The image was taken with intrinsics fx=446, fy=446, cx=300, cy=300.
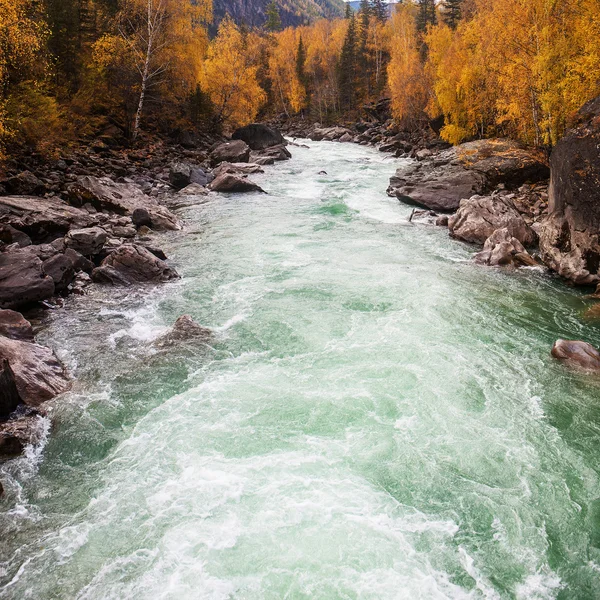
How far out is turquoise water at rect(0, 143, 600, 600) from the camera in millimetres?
5336

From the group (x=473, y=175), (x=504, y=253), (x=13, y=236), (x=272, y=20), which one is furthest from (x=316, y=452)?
(x=272, y=20)

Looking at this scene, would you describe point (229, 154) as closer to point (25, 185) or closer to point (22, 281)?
point (25, 185)

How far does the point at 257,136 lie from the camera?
136 ft

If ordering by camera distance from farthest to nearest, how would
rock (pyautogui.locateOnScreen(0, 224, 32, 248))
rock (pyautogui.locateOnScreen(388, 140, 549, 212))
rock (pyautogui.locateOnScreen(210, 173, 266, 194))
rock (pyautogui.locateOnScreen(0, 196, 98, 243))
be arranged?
rock (pyautogui.locateOnScreen(210, 173, 266, 194)) < rock (pyautogui.locateOnScreen(388, 140, 549, 212)) < rock (pyautogui.locateOnScreen(0, 196, 98, 243)) < rock (pyautogui.locateOnScreen(0, 224, 32, 248))

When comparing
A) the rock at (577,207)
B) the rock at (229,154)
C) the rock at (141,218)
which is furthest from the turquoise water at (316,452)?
the rock at (229,154)

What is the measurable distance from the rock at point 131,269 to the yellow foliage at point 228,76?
101 feet

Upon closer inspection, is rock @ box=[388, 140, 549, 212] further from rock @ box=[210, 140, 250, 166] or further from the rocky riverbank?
rock @ box=[210, 140, 250, 166]

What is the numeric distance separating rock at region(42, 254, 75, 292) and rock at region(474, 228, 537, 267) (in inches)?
506

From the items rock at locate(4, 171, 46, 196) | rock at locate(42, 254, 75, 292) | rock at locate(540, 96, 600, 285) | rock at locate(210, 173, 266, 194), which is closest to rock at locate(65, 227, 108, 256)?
rock at locate(42, 254, 75, 292)

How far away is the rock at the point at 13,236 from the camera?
1320 cm

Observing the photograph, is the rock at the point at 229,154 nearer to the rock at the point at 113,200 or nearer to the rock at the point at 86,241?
the rock at the point at 113,200

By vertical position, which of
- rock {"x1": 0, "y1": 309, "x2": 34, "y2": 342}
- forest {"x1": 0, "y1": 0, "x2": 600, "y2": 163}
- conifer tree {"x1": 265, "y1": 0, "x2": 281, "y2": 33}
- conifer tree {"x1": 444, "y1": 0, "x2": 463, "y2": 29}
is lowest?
rock {"x1": 0, "y1": 309, "x2": 34, "y2": 342}

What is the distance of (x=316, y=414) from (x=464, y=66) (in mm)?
32657

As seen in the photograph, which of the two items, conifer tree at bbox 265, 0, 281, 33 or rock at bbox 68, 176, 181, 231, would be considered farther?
conifer tree at bbox 265, 0, 281, 33
